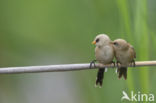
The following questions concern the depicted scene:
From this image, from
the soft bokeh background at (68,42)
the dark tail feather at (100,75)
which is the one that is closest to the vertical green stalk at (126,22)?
the soft bokeh background at (68,42)

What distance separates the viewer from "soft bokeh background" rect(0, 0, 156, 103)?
1289 millimetres

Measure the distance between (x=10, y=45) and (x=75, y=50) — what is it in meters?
0.26

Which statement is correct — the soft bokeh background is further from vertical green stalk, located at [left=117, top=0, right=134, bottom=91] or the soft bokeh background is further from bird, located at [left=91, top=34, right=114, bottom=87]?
bird, located at [left=91, top=34, right=114, bottom=87]

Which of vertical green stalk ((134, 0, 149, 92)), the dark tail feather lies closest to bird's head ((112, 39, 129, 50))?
the dark tail feather

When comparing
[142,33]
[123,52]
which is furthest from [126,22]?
[123,52]

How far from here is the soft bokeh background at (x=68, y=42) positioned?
129 centimetres

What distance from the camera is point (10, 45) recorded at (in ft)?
4.84

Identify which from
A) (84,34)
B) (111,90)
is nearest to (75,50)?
(84,34)

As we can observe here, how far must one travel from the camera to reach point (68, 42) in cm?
144

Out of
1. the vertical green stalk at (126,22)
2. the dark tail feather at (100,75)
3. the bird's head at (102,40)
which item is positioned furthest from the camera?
the vertical green stalk at (126,22)

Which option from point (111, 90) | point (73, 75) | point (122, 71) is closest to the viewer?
point (122, 71)

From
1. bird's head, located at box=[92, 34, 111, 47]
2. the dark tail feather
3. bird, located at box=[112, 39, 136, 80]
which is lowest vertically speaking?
the dark tail feather

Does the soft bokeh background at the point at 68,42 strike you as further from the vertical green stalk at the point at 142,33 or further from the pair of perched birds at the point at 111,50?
the pair of perched birds at the point at 111,50

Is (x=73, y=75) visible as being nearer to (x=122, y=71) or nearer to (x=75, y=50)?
(x=75, y=50)
